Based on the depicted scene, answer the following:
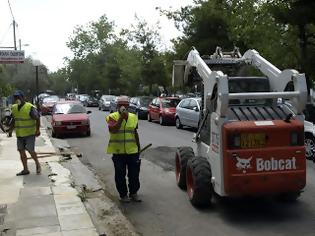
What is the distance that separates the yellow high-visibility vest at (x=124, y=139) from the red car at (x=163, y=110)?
57.6ft

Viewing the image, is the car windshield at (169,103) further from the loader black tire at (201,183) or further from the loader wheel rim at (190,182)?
the loader black tire at (201,183)

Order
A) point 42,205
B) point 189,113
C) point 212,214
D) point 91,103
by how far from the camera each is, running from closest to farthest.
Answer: point 212,214, point 42,205, point 189,113, point 91,103

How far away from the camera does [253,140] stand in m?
7.48

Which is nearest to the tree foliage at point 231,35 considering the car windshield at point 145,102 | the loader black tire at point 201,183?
the car windshield at point 145,102

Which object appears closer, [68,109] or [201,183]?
[201,183]

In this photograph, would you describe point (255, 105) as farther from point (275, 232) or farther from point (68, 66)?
point (68, 66)

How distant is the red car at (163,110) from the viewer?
86.7 feet

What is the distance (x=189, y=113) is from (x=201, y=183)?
14.2 metres

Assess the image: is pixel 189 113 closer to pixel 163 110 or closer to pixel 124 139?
pixel 163 110

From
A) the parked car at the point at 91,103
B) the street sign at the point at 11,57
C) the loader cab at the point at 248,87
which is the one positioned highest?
the street sign at the point at 11,57

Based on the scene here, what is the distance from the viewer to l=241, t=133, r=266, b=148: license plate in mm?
7449

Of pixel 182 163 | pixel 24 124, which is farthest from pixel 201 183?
pixel 24 124

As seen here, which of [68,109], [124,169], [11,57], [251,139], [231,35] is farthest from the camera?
[231,35]

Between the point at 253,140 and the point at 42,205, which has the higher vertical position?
the point at 253,140
